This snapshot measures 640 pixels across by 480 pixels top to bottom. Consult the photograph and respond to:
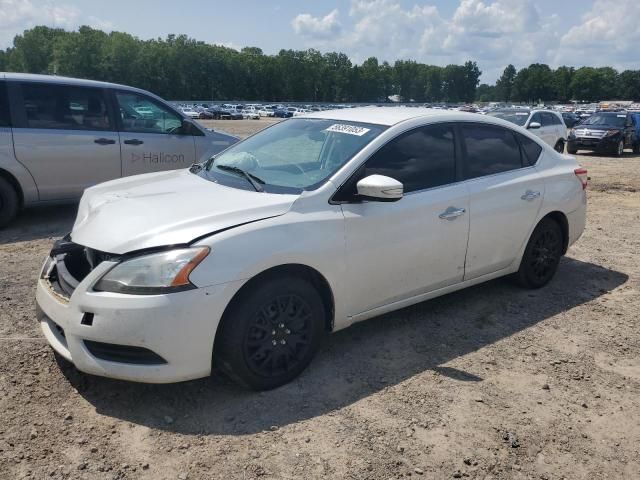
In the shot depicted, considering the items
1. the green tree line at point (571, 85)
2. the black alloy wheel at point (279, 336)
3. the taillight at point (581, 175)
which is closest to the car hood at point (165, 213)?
the black alloy wheel at point (279, 336)

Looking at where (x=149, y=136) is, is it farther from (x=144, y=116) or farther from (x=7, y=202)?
(x=7, y=202)

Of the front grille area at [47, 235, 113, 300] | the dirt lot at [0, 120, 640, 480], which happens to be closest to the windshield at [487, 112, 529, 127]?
the dirt lot at [0, 120, 640, 480]

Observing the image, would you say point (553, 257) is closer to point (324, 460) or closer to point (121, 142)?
point (324, 460)

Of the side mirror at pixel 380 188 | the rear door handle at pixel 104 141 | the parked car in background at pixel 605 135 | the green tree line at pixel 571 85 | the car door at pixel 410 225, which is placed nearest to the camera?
the side mirror at pixel 380 188

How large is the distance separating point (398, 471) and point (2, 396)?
2334 millimetres

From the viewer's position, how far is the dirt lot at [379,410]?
291 centimetres

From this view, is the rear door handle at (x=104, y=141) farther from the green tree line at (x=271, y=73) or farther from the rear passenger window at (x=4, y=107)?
the green tree line at (x=271, y=73)

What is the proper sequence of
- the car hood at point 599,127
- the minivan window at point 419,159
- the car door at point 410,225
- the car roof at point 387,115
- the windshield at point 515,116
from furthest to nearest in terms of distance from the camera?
the car hood at point 599,127, the windshield at point 515,116, the car roof at point 387,115, the minivan window at point 419,159, the car door at point 410,225

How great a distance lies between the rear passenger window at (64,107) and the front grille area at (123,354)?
509cm

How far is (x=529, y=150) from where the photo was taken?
5227 mm

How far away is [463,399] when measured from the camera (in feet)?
11.6

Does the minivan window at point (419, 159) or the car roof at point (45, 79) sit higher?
the car roof at point (45, 79)

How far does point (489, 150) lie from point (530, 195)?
0.57 metres

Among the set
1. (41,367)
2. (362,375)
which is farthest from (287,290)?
(41,367)
